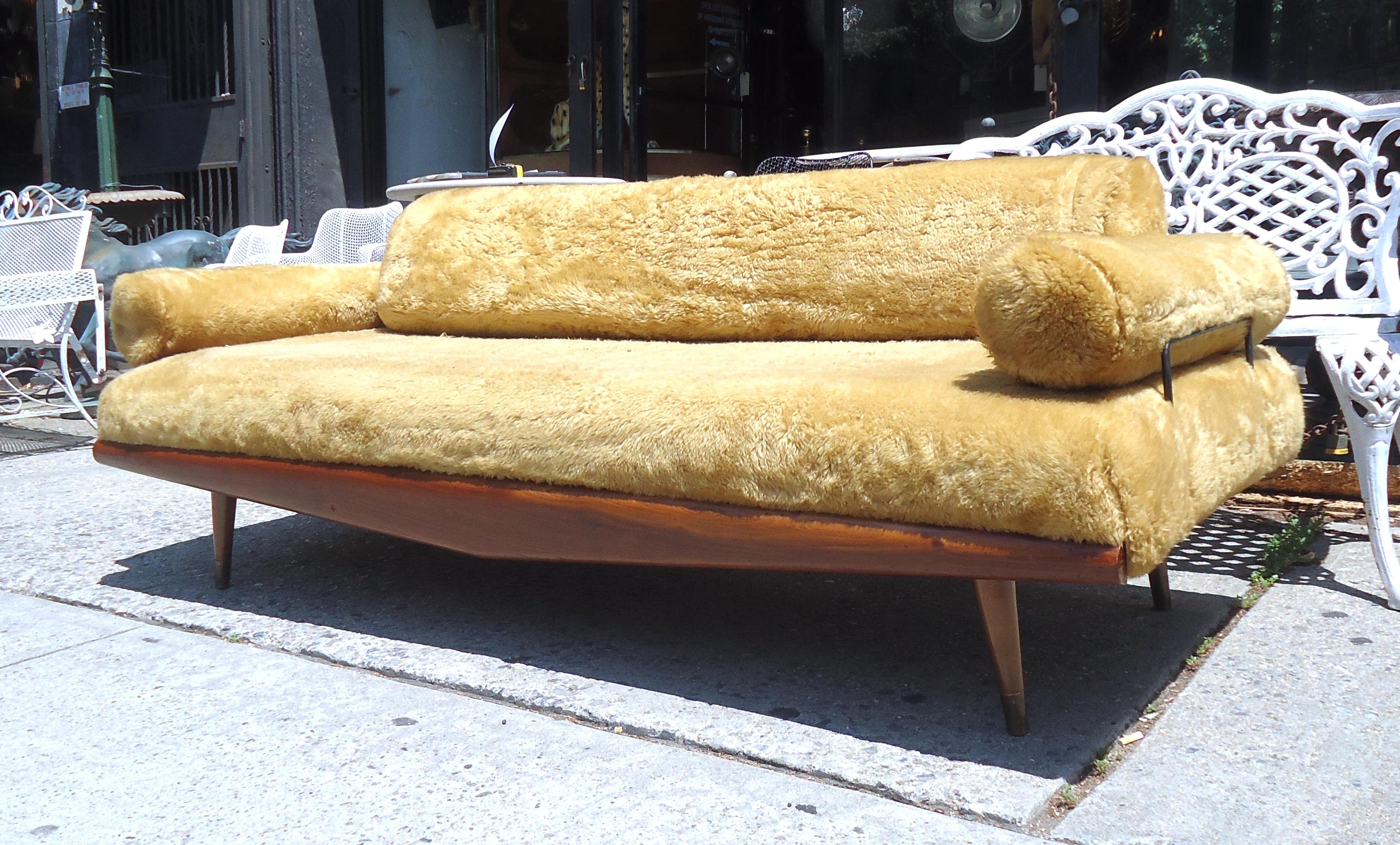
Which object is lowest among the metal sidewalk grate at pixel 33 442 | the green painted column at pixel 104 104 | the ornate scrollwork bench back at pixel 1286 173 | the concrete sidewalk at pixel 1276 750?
the metal sidewalk grate at pixel 33 442

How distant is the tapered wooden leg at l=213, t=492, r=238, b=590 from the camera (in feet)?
9.05

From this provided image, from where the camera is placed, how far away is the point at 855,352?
2.43 meters

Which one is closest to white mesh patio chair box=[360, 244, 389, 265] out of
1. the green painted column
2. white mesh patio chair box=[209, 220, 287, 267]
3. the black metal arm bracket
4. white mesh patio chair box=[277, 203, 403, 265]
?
white mesh patio chair box=[277, 203, 403, 265]

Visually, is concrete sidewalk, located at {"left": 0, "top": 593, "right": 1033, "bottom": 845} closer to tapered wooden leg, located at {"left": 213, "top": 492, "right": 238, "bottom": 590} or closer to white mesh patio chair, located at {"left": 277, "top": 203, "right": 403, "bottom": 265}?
tapered wooden leg, located at {"left": 213, "top": 492, "right": 238, "bottom": 590}

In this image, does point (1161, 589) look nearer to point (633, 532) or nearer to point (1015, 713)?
point (1015, 713)

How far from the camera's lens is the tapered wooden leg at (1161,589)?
2.45 metres

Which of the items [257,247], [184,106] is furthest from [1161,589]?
[184,106]

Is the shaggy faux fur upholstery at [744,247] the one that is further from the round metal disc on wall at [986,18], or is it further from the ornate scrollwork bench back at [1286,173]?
the round metal disc on wall at [986,18]

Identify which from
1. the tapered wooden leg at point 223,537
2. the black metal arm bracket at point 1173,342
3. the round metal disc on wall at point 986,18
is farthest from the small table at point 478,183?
the round metal disc on wall at point 986,18

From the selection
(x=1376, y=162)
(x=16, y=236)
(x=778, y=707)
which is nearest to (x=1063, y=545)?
(x=778, y=707)

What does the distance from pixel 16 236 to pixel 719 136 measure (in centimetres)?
489

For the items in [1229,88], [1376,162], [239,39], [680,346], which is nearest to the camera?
[680,346]

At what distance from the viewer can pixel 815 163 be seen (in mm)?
4391

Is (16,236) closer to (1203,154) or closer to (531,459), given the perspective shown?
(531,459)
